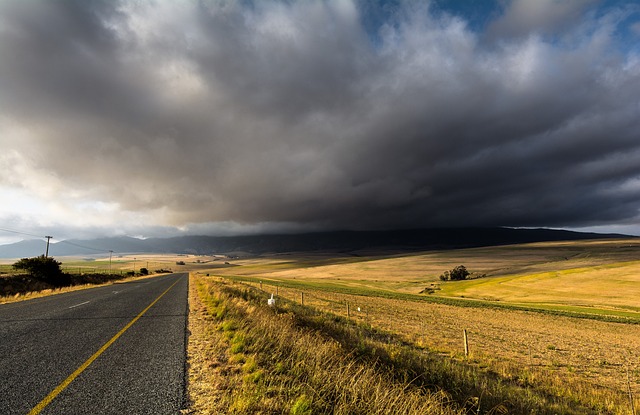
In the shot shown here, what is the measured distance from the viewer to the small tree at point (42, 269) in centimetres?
4575

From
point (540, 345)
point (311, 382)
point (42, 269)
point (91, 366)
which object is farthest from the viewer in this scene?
point (42, 269)

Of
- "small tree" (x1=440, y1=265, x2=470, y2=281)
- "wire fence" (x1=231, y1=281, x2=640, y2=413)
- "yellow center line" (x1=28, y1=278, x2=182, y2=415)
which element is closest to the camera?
"yellow center line" (x1=28, y1=278, x2=182, y2=415)

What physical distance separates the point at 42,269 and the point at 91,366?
171 feet

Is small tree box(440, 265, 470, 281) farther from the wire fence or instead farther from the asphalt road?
the asphalt road

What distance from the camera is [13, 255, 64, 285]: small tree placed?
150ft

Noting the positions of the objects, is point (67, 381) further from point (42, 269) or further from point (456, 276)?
point (456, 276)

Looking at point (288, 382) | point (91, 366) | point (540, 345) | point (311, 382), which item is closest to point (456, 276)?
point (540, 345)

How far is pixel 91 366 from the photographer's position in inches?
308

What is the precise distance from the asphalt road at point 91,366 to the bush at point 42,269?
40364mm

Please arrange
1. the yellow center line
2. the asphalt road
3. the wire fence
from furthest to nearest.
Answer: the wire fence → the asphalt road → the yellow center line

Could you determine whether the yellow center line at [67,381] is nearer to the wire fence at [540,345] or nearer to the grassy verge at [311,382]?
the grassy verge at [311,382]

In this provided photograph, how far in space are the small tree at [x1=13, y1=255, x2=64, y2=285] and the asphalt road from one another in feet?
133

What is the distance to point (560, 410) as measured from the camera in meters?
9.59

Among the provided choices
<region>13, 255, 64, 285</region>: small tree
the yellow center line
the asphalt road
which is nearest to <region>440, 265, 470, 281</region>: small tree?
<region>13, 255, 64, 285</region>: small tree
